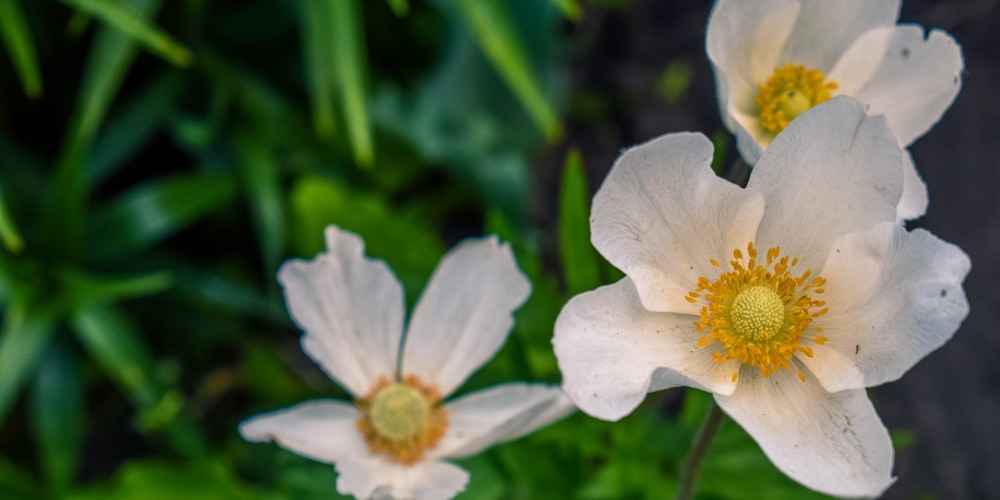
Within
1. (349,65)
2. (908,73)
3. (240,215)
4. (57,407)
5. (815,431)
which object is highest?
(240,215)

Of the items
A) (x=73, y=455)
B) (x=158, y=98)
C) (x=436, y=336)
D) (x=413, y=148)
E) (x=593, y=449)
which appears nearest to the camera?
(x=436, y=336)

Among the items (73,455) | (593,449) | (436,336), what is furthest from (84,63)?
(593,449)

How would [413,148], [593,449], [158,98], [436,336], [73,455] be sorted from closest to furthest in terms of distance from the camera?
[436,336]
[593,449]
[73,455]
[158,98]
[413,148]

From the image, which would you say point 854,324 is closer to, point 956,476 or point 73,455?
point 73,455

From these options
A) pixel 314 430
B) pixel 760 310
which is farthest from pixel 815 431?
pixel 314 430

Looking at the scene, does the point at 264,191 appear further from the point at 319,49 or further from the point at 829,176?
the point at 829,176

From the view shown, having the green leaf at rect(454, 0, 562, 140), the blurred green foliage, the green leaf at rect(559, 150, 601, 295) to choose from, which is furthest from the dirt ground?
the green leaf at rect(559, 150, 601, 295)

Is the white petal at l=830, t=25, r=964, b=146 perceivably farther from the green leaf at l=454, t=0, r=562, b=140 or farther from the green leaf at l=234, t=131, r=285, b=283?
the green leaf at l=234, t=131, r=285, b=283
